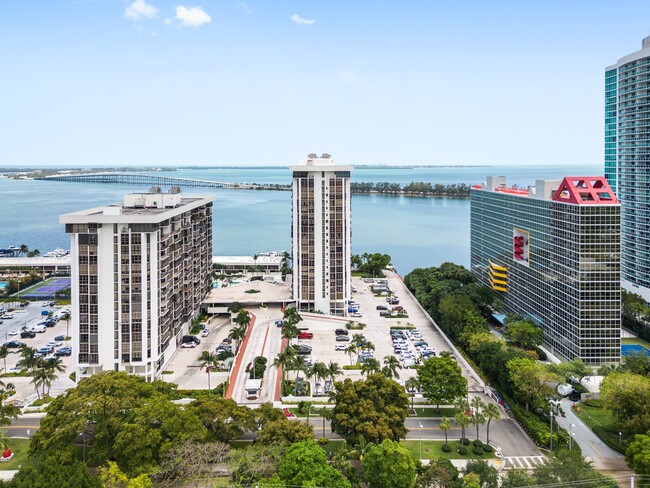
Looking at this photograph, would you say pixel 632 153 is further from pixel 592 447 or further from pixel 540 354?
pixel 592 447

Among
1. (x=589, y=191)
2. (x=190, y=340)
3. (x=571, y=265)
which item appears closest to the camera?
(x=589, y=191)

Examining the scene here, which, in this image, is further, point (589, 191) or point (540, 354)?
point (540, 354)

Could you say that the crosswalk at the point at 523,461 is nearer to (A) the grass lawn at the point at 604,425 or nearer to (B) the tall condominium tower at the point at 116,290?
(A) the grass lawn at the point at 604,425

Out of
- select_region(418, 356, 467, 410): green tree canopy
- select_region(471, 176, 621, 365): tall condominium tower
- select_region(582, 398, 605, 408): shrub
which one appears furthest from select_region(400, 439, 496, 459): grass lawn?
select_region(471, 176, 621, 365): tall condominium tower

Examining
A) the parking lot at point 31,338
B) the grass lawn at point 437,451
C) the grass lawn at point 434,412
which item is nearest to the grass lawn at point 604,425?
the grass lawn at point 437,451

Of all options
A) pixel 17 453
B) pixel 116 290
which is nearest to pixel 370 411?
pixel 17 453

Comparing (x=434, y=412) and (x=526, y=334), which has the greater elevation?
(x=526, y=334)

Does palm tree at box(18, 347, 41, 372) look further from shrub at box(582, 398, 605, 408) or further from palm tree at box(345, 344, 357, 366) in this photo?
shrub at box(582, 398, 605, 408)
